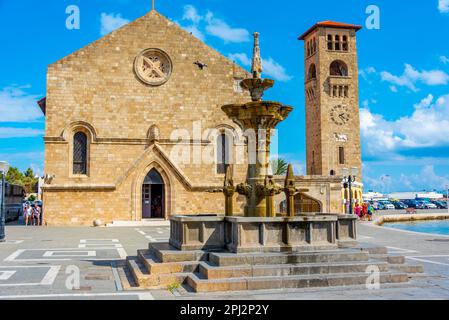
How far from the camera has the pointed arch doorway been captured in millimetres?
30906

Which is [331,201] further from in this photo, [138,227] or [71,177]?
[71,177]

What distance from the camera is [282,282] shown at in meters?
9.70

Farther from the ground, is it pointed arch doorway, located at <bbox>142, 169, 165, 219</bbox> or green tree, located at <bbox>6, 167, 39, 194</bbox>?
green tree, located at <bbox>6, 167, 39, 194</bbox>

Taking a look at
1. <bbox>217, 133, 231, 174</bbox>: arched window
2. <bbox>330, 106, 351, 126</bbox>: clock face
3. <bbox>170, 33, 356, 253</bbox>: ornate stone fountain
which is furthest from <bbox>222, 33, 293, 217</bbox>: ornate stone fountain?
<bbox>330, 106, 351, 126</bbox>: clock face

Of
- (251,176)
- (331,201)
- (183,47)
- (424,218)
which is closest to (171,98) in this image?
(183,47)

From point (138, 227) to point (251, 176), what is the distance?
16.7 m

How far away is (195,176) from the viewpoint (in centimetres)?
3142

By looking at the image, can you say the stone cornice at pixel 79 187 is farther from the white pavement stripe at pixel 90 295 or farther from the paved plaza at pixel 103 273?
the white pavement stripe at pixel 90 295

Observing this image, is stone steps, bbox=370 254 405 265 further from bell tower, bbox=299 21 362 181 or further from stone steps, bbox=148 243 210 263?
bell tower, bbox=299 21 362 181

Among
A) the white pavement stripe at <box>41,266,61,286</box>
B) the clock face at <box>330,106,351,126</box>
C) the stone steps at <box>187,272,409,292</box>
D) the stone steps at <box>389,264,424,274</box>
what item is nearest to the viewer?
the stone steps at <box>187,272,409,292</box>

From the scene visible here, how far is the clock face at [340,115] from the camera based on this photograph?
60.9 metres

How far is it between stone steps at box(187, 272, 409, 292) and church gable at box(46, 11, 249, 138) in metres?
21.5

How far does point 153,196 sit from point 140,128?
15.2 ft

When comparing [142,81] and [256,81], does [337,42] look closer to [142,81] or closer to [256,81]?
[142,81]
